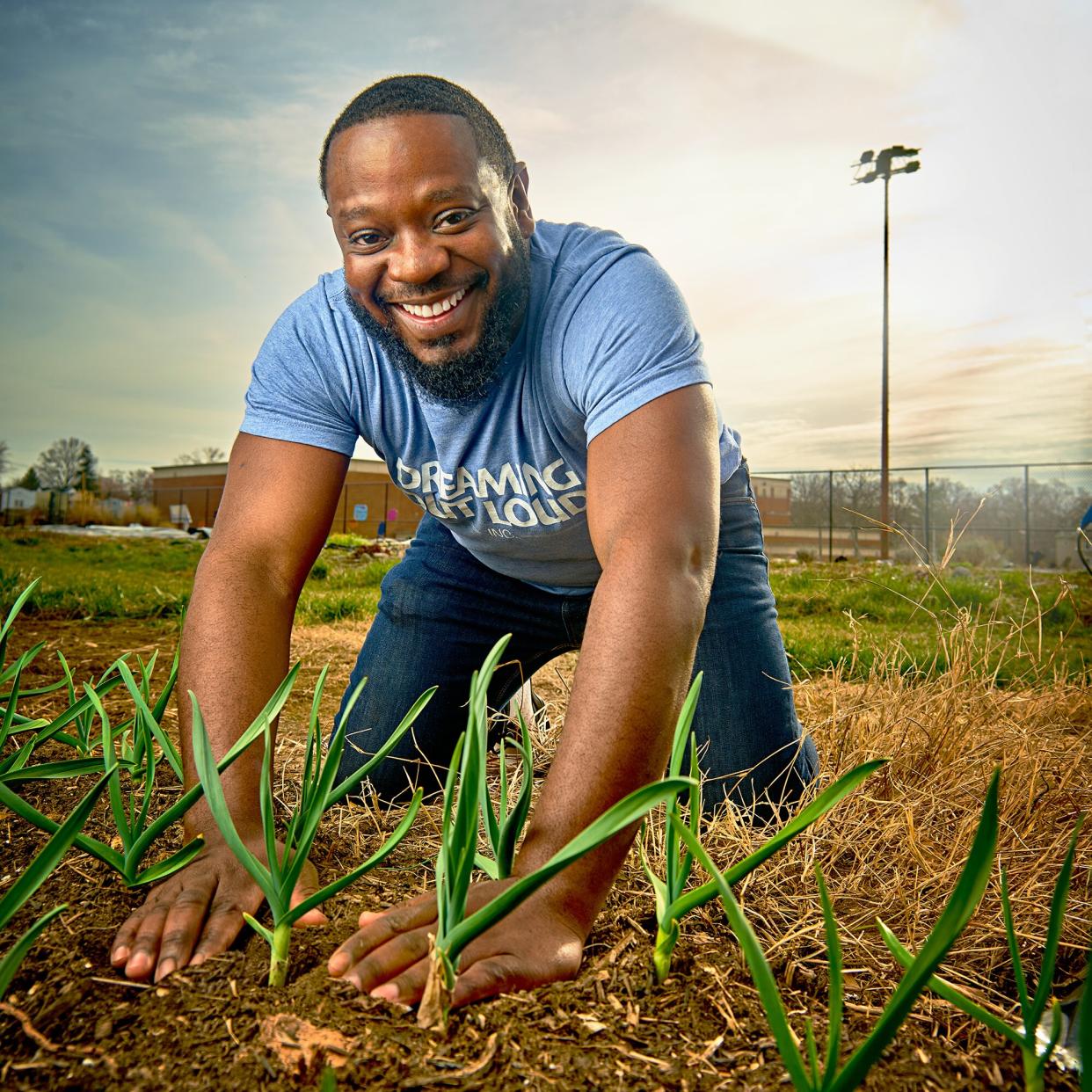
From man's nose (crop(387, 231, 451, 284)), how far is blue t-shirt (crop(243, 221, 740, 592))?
0.27m

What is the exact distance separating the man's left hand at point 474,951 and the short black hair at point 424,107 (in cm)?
166

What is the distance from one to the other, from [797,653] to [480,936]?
4131mm

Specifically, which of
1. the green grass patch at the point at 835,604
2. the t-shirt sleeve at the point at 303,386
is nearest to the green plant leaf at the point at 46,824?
the t-shirt sleeve at the point at 303,386

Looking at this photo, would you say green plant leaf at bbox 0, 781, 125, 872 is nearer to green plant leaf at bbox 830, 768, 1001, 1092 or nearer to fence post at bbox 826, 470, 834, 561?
green plant leaf at bbox 830, 768, 1001, 1092

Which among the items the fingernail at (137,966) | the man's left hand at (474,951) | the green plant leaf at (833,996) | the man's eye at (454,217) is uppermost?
the man's eye at (454,217)

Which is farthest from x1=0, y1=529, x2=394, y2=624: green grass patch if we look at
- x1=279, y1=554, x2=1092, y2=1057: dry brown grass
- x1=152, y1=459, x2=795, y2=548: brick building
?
x1=152, y1=459, x2=795, y2=548: brick building

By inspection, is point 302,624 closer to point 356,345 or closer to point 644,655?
A: point 356,345

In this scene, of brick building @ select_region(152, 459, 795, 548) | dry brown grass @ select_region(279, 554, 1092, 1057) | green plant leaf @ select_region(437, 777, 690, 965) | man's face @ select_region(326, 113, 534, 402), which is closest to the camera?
green plant leaf @ select_region(437, 777, 690, 965)

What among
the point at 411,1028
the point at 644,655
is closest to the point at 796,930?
the point at 644,655

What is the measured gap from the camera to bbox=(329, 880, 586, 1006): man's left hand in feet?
3.06

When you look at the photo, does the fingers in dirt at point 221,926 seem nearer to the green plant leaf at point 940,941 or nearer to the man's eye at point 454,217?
the green plant leaf at point 940,941

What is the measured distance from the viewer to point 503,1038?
89 centimetres

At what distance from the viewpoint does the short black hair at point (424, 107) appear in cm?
192

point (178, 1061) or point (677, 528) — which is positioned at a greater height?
point (677, 528)
